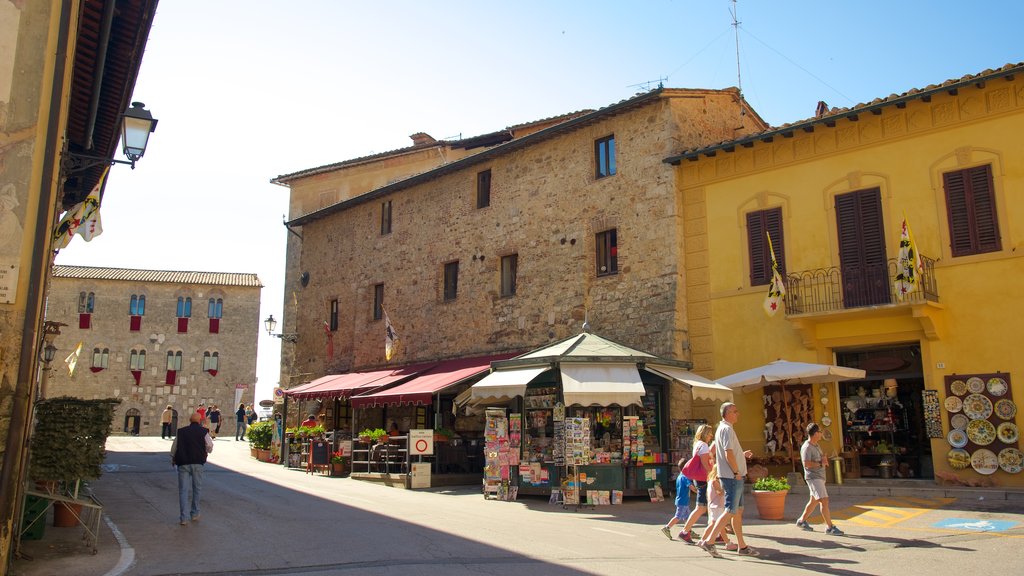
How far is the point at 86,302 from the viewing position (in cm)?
4691

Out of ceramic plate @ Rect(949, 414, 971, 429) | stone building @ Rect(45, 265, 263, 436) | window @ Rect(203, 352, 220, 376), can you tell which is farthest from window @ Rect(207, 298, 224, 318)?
ceramic plate @ Rect(949, 414, 971, 429)

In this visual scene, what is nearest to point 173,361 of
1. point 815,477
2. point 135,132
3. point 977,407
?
point 135,132

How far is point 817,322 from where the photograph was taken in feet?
49.3

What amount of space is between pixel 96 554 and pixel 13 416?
72.7 inches

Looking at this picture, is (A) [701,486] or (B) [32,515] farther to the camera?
(A) [701,486]

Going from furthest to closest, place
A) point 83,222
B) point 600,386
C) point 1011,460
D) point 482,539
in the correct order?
point 600,386, point 1011,460, point 83,222, point 482,539

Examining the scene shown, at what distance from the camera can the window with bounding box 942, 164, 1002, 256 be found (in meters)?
13.7

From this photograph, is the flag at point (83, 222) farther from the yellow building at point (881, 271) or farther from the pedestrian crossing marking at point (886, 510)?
the pedestrian crossing marking at point (886, 510)

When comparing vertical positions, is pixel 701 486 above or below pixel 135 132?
below

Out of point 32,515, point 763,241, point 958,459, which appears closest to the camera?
point 32,515

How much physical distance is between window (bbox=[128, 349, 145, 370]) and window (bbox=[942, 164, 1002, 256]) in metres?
44.8

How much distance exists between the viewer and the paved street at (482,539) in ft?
25.8

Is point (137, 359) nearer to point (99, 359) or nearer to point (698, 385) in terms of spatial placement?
point (99, 359)

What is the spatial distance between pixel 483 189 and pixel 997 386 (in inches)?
520
